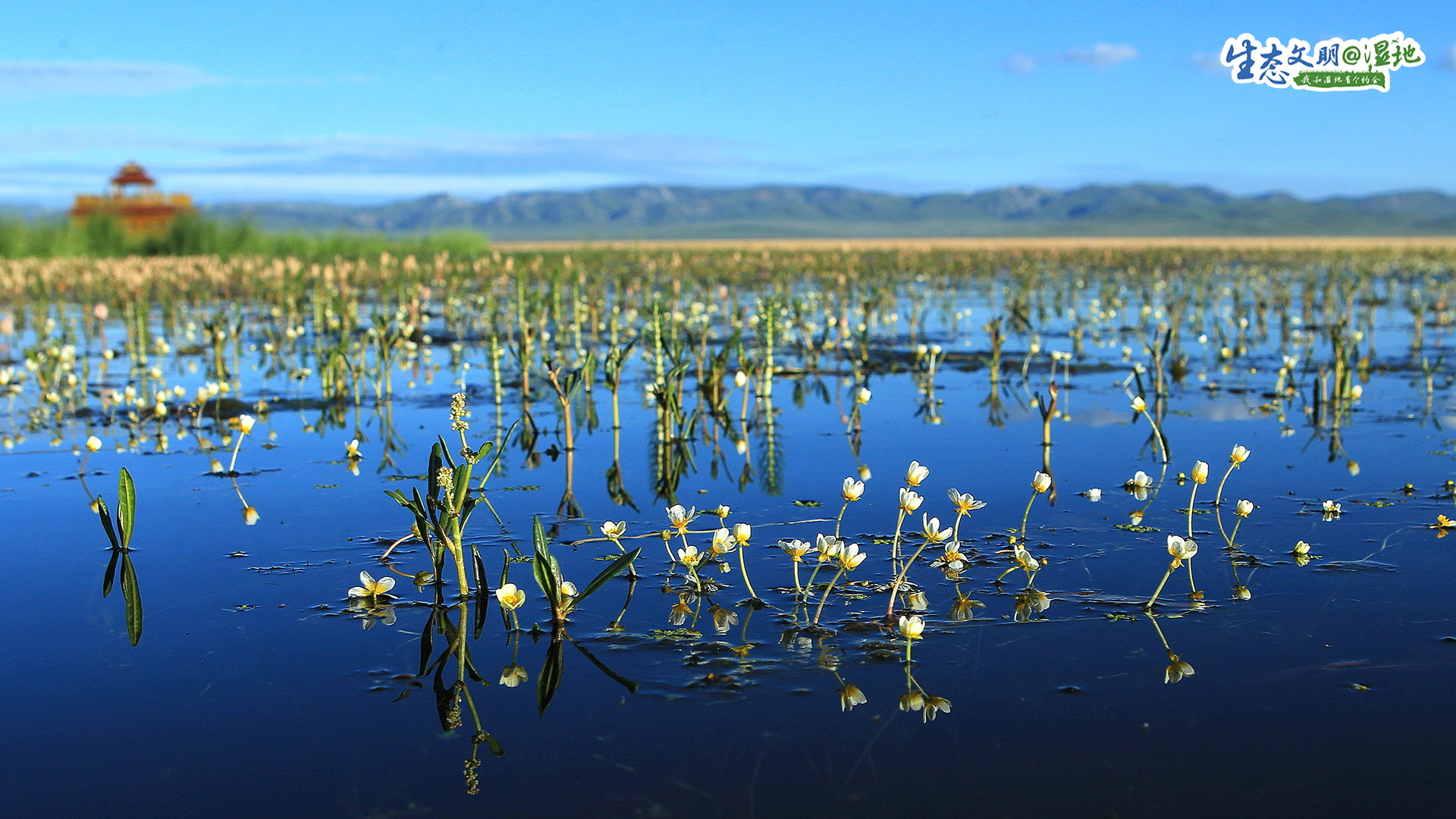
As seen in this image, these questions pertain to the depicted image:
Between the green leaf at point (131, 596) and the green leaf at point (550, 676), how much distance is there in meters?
1.36

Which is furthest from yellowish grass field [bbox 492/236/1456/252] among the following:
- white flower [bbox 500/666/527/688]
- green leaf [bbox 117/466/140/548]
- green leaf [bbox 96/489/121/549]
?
white flower [bbox 500/666/527/688]

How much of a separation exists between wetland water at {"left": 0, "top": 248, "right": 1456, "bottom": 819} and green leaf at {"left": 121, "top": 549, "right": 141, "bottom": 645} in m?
0.02

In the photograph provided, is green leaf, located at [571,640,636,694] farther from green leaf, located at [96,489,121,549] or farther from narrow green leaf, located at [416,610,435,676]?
green leaf, located at [96,489,121,549]

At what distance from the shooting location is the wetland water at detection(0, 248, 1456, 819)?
9.72 feet

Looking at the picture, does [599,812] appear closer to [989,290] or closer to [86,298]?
[86,298]

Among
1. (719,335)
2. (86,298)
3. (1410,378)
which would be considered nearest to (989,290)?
(719,335)

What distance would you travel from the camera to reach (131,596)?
447cm

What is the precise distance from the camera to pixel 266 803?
9.39 feet

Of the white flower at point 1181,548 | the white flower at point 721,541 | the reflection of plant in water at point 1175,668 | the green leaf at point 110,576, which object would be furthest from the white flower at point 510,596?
the white flower at point 1181,548

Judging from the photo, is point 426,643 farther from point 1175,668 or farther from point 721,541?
point 1175,668

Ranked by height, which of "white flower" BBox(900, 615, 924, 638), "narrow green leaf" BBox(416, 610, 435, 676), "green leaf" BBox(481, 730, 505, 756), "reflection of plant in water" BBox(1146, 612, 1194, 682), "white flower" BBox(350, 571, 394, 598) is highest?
"white flower" BBox(900, 615, 924, 638)

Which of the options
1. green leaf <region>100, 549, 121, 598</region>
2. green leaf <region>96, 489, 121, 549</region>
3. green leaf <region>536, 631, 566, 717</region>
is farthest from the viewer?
green leaf <region>96, 489, 121, 549</region>

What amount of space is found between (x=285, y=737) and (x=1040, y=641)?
221 cm

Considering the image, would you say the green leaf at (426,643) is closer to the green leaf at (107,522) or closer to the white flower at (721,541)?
the white flower at (721,541)
